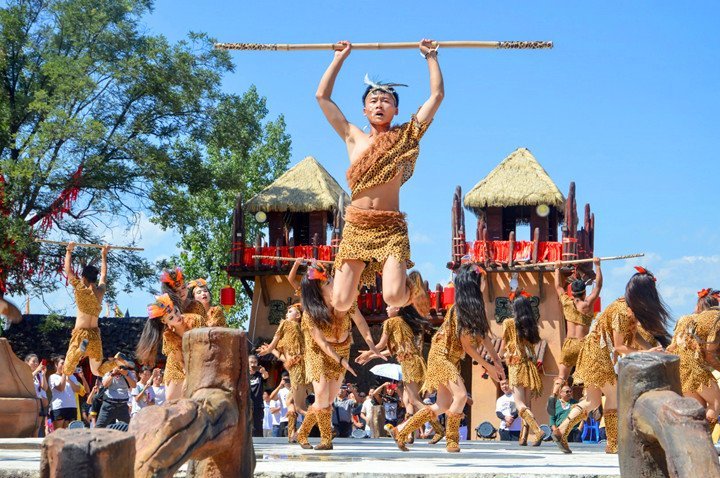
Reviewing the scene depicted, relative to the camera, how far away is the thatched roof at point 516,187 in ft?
105

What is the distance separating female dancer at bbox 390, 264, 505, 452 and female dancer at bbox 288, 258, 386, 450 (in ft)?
2.10

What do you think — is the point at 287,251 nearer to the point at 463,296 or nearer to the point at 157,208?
the point at 157,208

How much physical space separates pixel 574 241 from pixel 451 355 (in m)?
21.8

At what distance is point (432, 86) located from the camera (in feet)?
26.6

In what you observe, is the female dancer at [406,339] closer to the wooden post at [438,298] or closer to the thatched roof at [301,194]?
the wooden post at [438,298]

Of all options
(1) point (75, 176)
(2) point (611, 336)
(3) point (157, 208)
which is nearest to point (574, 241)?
(3) point (157, 208)

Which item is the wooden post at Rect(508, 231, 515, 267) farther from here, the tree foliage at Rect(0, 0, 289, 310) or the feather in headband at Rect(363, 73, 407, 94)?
the feather in headband at Rect(363, 73, 407, 94)

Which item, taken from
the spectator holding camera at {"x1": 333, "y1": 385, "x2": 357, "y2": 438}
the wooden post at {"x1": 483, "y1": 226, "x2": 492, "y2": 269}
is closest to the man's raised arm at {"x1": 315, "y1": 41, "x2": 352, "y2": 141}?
the spectator holding camera at {"x1": 333, "y1": 385, "x2": 357, "y2": 438}

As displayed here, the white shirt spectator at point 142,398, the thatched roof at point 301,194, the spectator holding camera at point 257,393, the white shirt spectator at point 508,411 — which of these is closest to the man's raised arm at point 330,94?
the spectator holding camera at point 257,393

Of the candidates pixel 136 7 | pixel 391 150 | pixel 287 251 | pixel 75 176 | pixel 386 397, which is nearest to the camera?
pixel 391 150

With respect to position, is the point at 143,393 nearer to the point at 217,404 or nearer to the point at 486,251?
the point at 217,404

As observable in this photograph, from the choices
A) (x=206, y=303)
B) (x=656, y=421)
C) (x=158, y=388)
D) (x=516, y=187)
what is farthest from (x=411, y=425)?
(x=516, y=187)

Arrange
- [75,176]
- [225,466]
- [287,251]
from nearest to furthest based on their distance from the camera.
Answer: [225,466]
[75,176]
[287,251]

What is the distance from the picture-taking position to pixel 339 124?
8.32 m
